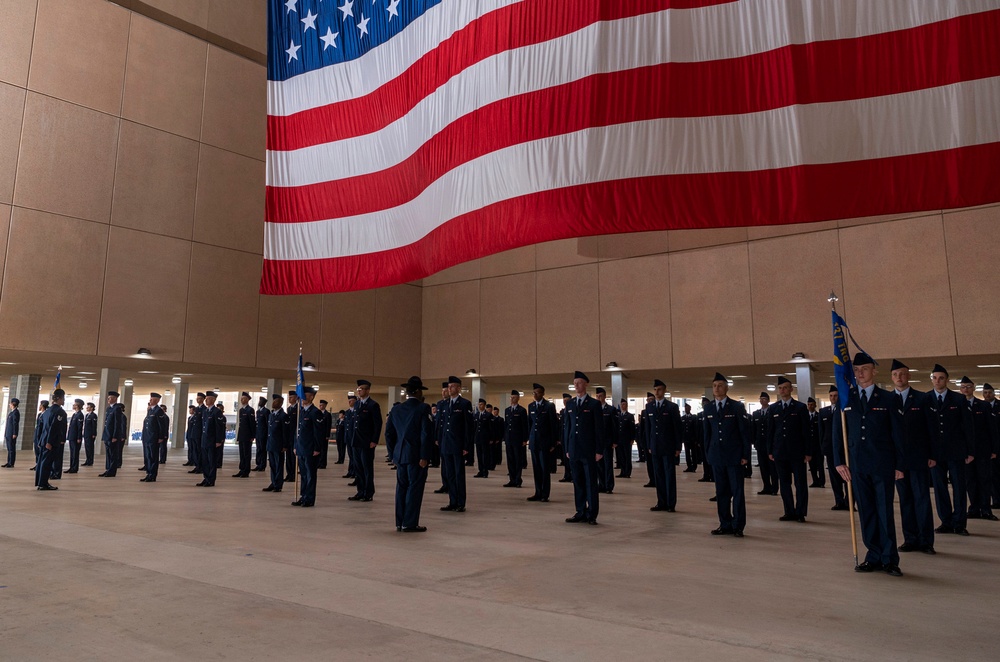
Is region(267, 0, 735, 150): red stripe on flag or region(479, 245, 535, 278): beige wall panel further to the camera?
region(479, 245, 535, 278): beige wall panel

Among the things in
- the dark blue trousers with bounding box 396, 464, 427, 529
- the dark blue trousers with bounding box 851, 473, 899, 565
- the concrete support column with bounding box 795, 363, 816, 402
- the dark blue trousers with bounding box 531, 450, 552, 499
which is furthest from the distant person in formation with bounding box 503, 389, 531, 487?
the dark blue trousers with bounding box 851, 473, 899, 565

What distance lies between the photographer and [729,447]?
7090mm

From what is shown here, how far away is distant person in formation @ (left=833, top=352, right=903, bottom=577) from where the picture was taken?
5.16 metres

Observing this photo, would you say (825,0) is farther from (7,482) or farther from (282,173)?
(7,482)

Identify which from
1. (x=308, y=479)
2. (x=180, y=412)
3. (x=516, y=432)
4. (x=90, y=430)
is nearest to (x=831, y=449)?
(x=516, y=432)

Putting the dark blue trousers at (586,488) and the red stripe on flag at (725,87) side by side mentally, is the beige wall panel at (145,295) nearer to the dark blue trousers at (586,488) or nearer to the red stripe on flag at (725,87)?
the dark blue trousers at (586,488)

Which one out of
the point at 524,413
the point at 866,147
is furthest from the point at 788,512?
the point at 524,413

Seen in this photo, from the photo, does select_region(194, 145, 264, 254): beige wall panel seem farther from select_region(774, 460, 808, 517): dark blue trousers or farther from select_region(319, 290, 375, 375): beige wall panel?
select_region(774, 460, 808, 517): dark blue trousers

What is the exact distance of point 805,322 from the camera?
17.4 meters

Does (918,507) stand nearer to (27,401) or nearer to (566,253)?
(566,253)

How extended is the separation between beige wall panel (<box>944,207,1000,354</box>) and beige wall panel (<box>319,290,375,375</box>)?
1665cm

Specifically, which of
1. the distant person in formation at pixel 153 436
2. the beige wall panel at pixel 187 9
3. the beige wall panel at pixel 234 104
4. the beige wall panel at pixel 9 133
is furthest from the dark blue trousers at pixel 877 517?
the beige wall panel at pixel 187 9

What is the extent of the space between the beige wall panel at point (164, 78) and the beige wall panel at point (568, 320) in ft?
37.0

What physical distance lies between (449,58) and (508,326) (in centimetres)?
1733
